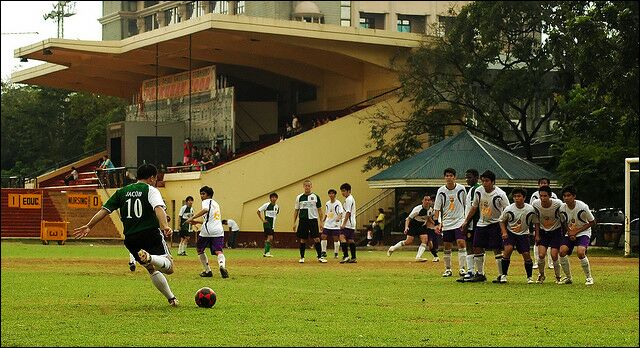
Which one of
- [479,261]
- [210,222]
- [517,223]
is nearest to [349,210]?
[210,222]

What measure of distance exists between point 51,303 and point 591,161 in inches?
1230

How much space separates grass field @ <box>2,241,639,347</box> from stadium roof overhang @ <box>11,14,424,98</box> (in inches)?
1115

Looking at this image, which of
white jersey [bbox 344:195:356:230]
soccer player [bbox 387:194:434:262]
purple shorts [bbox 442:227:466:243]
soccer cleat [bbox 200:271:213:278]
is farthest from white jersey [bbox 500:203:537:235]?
white jersey [bbox 344:195:356:230]

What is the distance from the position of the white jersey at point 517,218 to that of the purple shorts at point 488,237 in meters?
0.34

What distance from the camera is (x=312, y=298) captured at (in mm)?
18859

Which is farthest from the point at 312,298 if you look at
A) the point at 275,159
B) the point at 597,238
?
the point at 275,159

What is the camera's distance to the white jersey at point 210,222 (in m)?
25.9

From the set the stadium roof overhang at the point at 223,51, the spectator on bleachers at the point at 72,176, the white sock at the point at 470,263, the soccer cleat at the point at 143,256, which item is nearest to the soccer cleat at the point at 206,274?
the white sock at the point at 470,263

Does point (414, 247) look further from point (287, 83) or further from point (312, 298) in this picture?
point (312, 298)

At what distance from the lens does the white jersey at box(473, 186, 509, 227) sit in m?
22.9

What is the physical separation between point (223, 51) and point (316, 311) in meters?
47.3

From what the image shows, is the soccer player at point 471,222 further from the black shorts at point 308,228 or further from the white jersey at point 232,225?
the white jersey at point 232,225

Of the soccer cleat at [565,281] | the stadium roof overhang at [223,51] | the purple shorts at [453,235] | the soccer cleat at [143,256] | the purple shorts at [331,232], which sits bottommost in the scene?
the soccer cleat at [565,281]

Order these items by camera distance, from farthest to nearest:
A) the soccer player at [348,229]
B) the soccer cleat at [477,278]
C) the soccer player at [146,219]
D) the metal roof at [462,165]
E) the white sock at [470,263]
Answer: the metal roof at [462,165]
the soccer player at [348,229]
the white sock at [470,263]
the soccer cleat at [477,278]
the soccer player at [146,219]
